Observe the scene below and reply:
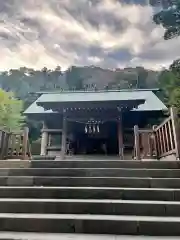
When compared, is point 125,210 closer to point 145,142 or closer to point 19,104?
point 145,142

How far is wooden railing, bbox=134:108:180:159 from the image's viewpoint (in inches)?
212

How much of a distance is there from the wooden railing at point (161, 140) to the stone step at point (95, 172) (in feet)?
3.24

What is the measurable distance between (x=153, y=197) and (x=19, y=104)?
13869 millimetres

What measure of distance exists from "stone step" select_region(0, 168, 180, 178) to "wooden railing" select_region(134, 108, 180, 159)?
99cm

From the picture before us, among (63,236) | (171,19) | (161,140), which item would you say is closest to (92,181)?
(63,236)

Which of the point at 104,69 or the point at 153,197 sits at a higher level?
the point at 104,69

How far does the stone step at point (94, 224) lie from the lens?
286 cm

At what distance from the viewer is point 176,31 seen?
35.7ft

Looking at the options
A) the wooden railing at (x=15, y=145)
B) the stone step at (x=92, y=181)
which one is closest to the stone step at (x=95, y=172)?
the stone step at (x=92, y=181)

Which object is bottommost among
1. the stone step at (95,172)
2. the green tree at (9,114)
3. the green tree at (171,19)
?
the stone step at (95,172)

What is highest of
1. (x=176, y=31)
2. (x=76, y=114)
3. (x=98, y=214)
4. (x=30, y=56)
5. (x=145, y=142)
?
(x=30, y=56)

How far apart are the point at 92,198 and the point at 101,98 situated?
952 cm

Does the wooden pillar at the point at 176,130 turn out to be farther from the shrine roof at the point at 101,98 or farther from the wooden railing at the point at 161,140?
the shrine roof at the point at 101,98

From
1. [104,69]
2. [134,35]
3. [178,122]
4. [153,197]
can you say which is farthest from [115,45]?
[153,197]
